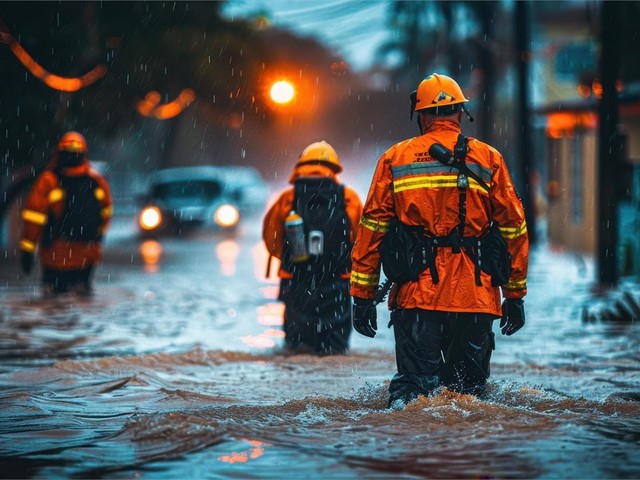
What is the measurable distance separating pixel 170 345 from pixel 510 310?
4768mm

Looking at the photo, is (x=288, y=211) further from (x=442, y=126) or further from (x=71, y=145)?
(x=71, y=145)

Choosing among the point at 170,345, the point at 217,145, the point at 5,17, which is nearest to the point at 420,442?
the point at 170,345

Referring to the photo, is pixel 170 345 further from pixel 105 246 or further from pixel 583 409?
pixel 105 246

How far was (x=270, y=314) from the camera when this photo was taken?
44.4 ft

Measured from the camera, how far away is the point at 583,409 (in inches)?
275

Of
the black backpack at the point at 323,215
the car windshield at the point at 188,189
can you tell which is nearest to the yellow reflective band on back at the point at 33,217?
the black backpack at the point at 323,215

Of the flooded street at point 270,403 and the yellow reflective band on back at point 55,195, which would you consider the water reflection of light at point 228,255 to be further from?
the flooded street at point 270,403

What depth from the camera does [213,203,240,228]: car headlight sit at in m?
28.7

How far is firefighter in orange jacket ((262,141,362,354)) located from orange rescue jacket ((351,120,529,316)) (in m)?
3.02

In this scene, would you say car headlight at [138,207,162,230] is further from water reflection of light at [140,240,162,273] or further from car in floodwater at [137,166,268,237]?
water reflection of light at [140,240,162,273]

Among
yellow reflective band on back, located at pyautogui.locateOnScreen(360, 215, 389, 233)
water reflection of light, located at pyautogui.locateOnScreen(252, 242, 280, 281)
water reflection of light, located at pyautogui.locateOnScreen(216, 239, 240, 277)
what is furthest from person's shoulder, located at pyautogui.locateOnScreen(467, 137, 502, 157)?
water reflection of light, located at pyautogui.locateOnScreen(216, 239, 240, 277)

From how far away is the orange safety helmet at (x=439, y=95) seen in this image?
6.68 meters

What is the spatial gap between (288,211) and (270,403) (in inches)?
91.8

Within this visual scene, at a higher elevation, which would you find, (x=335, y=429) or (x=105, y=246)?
(x=105, y=246)
